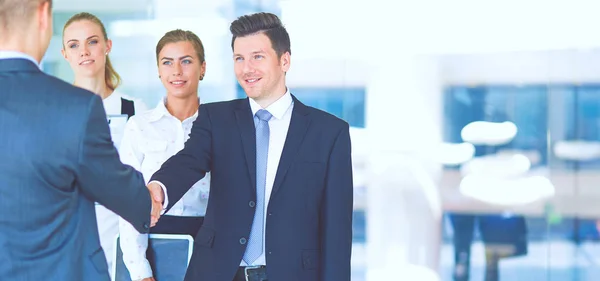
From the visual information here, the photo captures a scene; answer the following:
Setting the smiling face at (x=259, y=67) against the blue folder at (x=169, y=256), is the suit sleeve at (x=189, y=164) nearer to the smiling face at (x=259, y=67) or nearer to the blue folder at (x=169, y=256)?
the smiling face at (x=259, y=67)

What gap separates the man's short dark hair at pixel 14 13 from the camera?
198 cm

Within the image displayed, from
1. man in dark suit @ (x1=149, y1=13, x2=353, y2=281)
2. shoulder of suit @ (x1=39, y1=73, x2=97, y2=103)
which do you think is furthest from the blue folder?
shoulder of suit @ (x1=39, y1=73, x2=97, y2=103)

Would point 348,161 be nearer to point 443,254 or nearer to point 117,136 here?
point 117,136

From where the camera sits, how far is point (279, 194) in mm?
2875

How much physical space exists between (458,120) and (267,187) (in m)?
3.13

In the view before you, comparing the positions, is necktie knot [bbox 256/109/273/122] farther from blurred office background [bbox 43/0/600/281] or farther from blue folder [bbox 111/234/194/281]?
blurred office background [bbox 43/0/600/281]

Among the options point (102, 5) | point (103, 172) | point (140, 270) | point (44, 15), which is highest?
point (102, 5)

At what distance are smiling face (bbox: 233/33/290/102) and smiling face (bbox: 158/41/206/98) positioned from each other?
60cm

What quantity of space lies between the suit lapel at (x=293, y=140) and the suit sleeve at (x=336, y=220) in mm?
122

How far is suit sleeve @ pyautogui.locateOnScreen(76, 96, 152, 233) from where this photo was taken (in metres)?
2.00

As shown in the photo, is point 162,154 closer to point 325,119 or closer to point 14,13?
point 325,119

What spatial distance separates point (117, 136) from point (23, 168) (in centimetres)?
198

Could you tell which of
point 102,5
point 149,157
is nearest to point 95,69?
point 149,157

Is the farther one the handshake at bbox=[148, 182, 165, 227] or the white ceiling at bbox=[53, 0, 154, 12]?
the white ceiling at bbox=[53, 0, 154, 12]
